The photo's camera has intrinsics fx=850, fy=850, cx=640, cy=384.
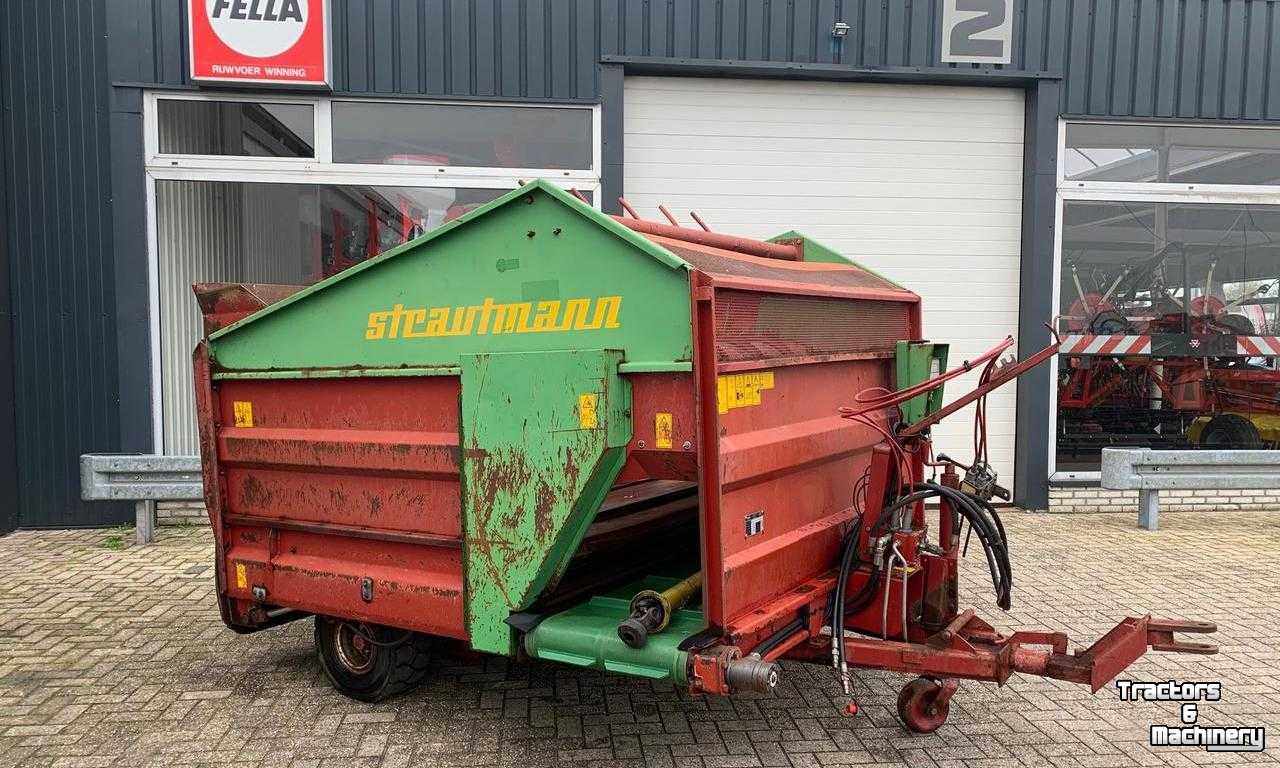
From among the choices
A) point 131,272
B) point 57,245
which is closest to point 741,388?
point 131,272

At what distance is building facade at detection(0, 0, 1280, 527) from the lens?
6.91m

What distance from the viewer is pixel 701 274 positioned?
8.99 feet

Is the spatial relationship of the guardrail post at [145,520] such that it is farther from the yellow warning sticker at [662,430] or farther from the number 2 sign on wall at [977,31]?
the number 2 sign on wall at [977,31]

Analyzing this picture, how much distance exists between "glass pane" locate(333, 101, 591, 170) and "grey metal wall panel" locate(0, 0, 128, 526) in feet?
6.47

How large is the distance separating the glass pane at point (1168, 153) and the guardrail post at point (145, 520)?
325 inches

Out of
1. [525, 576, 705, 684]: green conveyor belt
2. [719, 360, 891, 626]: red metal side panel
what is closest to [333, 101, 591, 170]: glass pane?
[719, 360, 891, 626]: red metal side panel

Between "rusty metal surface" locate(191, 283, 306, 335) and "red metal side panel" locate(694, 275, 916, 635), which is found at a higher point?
"rusty metal surface" locate(191, 283, 306, 335)

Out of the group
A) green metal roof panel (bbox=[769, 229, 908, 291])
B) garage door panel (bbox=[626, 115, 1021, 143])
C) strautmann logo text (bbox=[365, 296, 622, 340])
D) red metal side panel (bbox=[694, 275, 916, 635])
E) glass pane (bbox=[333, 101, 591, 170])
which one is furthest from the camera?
garage door panel (bbox=[626, 115, 1021, 143])

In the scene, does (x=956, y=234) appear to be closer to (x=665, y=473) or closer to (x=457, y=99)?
(x=457, y=99)

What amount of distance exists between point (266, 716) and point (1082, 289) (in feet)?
24.1

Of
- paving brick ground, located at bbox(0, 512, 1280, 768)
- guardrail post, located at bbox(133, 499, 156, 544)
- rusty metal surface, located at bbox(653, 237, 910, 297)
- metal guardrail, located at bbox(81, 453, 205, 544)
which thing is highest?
rusty metal surface, located at bbox(653, 237, 910, 297)

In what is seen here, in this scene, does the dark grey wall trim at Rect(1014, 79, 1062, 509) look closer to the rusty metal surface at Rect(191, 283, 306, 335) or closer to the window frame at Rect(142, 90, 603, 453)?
the window frame at Rect(142, 90, 603, 453)

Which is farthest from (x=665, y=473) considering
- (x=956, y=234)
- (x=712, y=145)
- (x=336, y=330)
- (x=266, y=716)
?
(x=956, y=234)

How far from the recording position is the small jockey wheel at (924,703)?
3.41 meters
